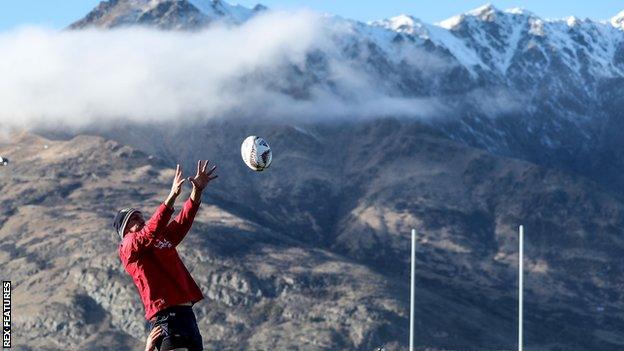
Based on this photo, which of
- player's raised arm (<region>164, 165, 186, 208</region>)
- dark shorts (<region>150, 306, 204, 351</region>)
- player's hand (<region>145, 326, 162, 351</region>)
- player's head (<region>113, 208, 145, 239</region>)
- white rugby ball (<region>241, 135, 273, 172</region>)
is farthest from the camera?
white rugby ball (<region>241, 135, 273, 172</region>)

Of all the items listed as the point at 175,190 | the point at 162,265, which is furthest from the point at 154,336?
the point at 175,190

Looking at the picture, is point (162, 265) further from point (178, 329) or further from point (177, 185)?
point (177, 185)

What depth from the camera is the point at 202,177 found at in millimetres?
17172

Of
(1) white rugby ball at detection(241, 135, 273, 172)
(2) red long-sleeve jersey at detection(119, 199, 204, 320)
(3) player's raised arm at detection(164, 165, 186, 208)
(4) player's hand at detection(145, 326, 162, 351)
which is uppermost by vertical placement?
(1) white rugby ball at detection(241, 135, 273, 172)

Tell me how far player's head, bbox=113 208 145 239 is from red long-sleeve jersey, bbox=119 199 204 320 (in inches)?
6.3

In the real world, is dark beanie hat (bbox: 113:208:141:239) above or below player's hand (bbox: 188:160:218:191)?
below

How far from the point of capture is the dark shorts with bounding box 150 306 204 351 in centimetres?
1691

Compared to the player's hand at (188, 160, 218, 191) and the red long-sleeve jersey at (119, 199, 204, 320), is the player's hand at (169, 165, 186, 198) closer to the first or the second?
the player's hand at (188, 160, 218, 191)

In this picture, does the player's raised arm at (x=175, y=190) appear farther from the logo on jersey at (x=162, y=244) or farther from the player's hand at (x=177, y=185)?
the logo on jersey at (x=162, y=244)

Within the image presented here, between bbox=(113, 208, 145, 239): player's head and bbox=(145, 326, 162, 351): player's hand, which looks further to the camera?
bbox=(113, 208, 145, 239): player's head

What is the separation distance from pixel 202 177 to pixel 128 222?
1.03 metres

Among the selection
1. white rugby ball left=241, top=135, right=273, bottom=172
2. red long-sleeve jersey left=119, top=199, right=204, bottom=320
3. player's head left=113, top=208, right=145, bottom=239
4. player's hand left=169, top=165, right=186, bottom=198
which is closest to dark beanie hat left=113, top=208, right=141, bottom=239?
player's head left=113, top=208, right=145, bottom=239

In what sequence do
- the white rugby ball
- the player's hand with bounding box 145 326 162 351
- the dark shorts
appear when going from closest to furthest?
the dark shorts → the player's hand with bounding box 145 326 162 351 → the white rugby ball

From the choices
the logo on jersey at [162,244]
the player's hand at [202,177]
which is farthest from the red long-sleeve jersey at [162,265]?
the player's hand at [202,177]
